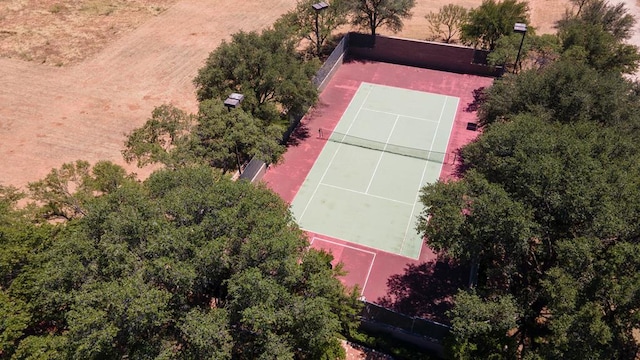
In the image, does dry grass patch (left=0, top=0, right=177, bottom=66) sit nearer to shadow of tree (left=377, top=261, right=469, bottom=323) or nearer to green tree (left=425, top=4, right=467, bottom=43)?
green tree (left=425, top=4, right=467, bottom=43)

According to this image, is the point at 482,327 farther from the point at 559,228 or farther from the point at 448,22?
the point at 448,22

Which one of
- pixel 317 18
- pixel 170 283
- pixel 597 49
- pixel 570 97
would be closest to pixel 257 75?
pixel 317 18

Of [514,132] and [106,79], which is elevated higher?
[514,132]

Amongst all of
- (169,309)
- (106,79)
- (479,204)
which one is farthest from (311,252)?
(106,79)

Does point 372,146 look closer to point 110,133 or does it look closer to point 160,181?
point 160,181

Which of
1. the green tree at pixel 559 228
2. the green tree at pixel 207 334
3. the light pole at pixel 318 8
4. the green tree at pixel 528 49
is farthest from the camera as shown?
the light pole at pixel 318 8

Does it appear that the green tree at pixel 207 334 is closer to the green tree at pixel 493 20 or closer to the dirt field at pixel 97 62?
the dirt field at pixel 97 62

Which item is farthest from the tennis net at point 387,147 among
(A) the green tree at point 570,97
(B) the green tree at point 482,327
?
(B) the green tree at point 482,327
